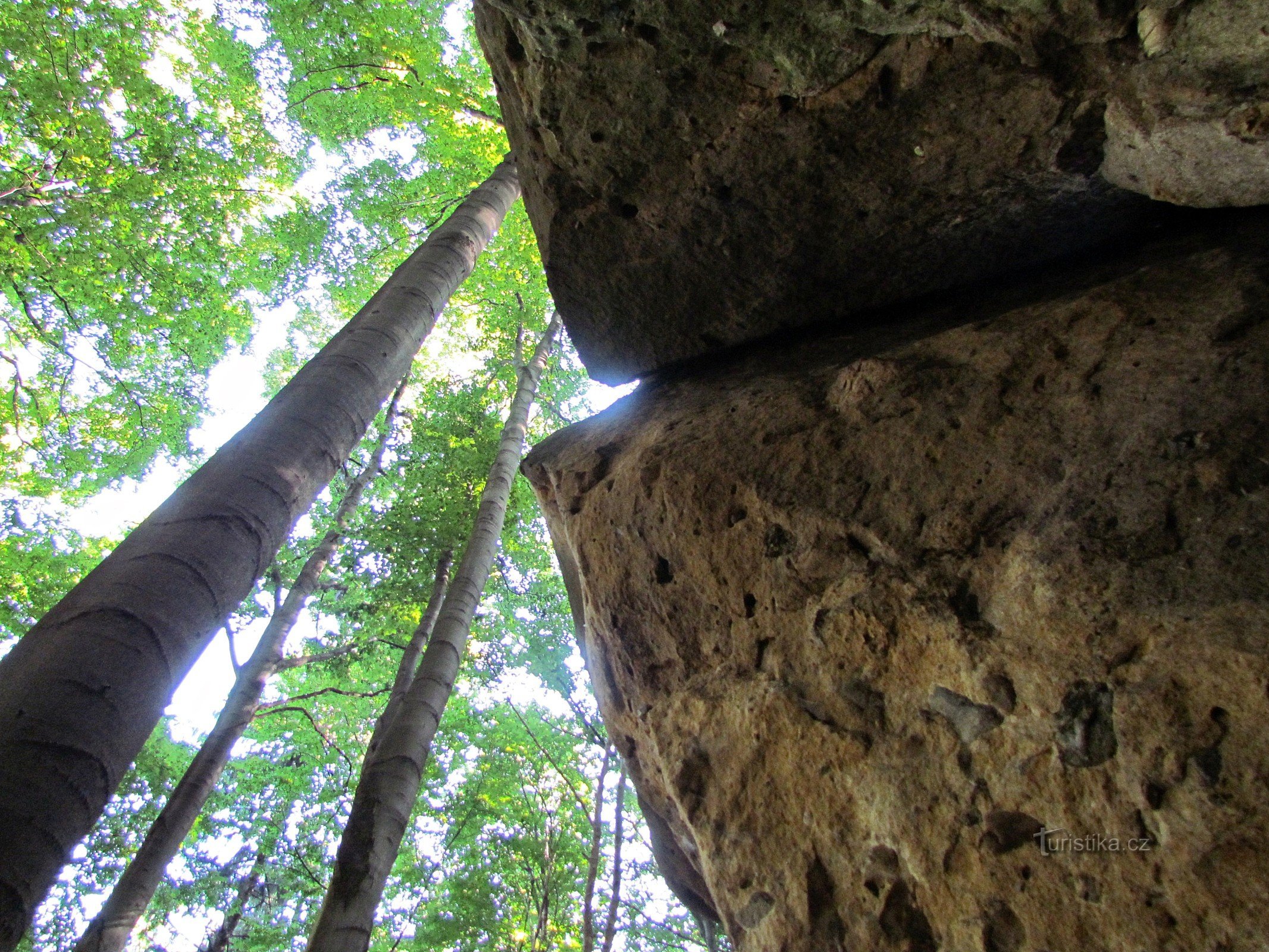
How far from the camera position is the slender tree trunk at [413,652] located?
6031 millimetres

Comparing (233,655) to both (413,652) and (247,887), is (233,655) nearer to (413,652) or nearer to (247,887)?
(413,652)

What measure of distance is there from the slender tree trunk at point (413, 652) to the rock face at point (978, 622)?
3.17 meters

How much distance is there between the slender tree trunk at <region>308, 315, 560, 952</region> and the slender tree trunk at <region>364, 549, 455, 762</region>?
0.79 feet

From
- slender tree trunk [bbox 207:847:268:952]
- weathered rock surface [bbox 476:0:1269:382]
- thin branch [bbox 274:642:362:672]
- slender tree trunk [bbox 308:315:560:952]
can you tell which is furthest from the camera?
slender tree trunk [bbox 207:847:268:952]

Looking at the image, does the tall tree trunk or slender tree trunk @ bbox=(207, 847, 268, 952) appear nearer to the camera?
the tall tree trunk

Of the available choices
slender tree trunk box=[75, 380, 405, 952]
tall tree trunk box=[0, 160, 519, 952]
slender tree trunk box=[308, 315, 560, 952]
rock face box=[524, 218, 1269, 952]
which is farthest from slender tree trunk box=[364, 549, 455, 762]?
tall tree trunk box=[0, 160, 519, 952]

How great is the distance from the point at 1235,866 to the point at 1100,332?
1.82 metres

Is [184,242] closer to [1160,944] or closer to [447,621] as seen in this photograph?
[447,621]

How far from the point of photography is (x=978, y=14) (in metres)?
2.67

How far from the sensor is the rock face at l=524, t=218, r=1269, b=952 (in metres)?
2.03

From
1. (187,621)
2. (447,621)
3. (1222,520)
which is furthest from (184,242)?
(1222,520)

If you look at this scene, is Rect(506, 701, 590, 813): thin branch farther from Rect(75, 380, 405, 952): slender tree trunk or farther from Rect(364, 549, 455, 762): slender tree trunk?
Rect(75, 380, 405, 952): slender tree trunk

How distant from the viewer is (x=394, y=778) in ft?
16.1


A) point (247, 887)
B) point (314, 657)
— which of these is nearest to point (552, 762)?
point (314, 657)
